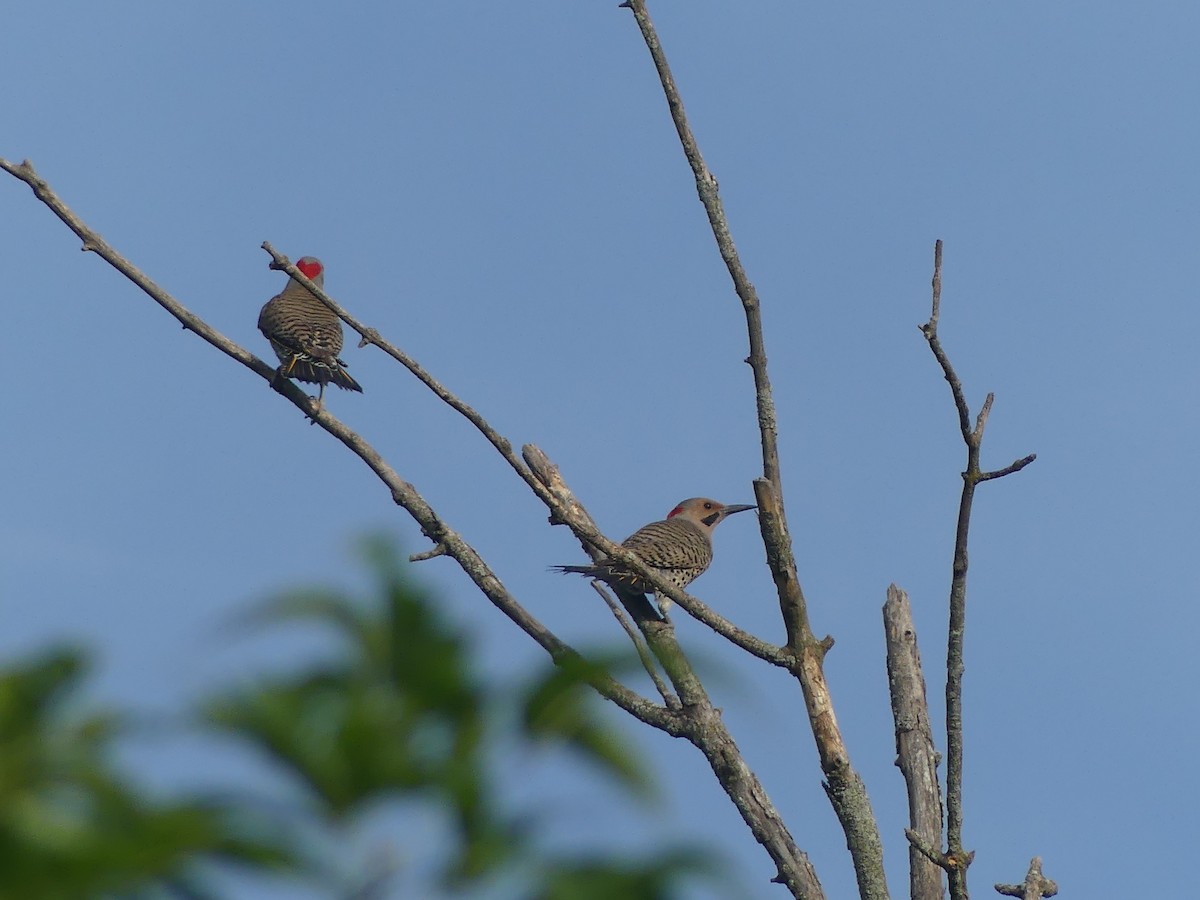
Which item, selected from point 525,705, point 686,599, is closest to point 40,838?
point 525,705

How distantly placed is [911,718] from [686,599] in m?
1.94

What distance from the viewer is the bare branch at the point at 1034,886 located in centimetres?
679

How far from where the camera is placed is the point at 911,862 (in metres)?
6.86

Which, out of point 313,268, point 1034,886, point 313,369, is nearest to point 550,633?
point 1034,886

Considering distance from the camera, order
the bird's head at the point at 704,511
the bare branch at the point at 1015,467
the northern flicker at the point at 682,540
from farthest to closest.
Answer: the bird's head at the point at 704,511 < the northern flicker at the point at 682,540 < the bare branch at the point at 1015,467

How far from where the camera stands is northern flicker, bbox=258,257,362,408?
412 inches

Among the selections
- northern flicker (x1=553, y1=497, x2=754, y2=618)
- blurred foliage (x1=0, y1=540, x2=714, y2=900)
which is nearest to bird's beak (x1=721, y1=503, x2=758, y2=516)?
northern flicker (x1=553, y1=497, x2=754, y2=618)

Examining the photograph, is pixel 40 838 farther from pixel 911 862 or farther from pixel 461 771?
pixel 911 862

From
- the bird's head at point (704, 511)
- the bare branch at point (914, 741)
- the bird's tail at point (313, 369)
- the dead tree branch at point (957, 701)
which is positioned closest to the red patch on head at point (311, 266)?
the bird's tail at point (313, 369)

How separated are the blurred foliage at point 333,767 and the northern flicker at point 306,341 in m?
8.26

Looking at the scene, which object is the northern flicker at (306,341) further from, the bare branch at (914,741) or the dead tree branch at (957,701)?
the dead tree branch at (957,701)

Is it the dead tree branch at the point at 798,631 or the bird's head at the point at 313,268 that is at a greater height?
the bird's head at the point at 313,268

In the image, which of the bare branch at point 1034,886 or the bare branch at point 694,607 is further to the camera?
the bare branch at point 1034,886

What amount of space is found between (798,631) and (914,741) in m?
1.55
